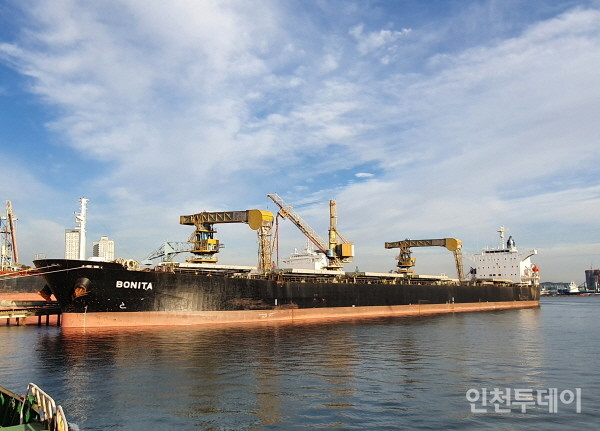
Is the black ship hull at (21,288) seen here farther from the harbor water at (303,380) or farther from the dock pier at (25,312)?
the harbor water at (303,380)

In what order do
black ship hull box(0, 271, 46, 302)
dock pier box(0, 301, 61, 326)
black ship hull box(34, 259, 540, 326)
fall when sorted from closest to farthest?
black ship hull box(34, 259, 540, 326) < dock pier box(0, 301, 61, 326) < black ship hull box(0, 271, 46, 302)

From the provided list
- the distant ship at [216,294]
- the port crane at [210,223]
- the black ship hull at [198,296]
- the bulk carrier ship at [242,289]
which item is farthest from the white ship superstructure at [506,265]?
the port crane at [210,223]

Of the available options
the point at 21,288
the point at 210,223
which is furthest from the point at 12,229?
the point at 210,223

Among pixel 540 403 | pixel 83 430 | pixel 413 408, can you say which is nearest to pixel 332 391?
pixel 413 408

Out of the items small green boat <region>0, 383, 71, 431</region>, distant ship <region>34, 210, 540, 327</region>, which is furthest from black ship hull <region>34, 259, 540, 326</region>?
small green boat <region>0, 383, 71, 431</region>

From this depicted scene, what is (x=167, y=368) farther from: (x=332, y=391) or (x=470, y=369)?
(x=470, y=369)

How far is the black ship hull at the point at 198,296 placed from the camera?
3362cm

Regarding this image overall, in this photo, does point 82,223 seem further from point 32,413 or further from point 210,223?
point 32,413

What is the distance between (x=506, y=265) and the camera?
94.7m

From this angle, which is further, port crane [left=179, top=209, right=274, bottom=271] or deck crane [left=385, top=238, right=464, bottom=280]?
deck crane [left=385, top=238, right=464, bottom=280]

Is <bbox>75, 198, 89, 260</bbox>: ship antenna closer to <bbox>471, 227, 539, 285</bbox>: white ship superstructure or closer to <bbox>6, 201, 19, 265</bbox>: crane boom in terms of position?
<bbox>6, 201, 19, 265</bbox>: crane boom

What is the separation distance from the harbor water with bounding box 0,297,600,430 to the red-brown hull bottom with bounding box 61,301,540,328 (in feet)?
7.14

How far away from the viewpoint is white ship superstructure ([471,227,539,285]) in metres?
92.8

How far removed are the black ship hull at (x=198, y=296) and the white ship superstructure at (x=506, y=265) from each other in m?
43.2
